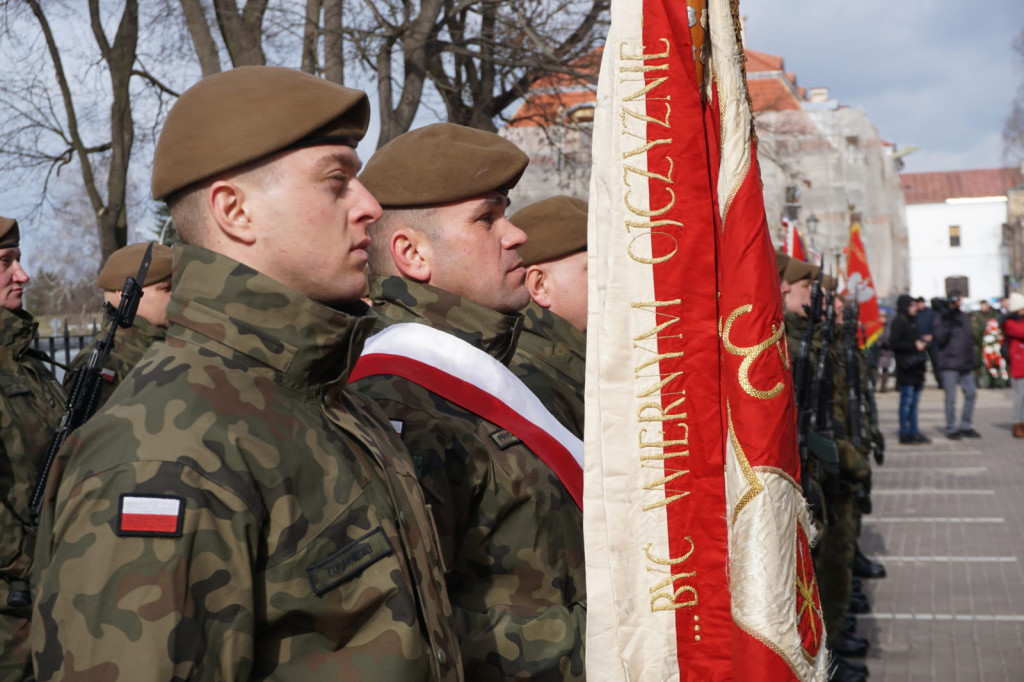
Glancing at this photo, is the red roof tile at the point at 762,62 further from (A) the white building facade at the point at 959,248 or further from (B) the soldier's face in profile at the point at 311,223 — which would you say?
(B) the soldier's face in profile at the point at 311,223

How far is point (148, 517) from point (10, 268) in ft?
11.9

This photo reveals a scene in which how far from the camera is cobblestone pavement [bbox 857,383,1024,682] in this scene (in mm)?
6594

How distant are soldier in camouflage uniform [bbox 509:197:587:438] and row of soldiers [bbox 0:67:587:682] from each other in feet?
1.49

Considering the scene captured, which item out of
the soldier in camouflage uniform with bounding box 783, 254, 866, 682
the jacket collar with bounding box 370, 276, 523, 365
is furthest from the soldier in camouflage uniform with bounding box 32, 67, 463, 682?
the soldier in camouflage uniform with bounding box 783, 254, 866, 682

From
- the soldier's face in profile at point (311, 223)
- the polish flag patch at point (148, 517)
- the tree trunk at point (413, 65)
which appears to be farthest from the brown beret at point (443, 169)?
the tree trunk at point (413, 65)

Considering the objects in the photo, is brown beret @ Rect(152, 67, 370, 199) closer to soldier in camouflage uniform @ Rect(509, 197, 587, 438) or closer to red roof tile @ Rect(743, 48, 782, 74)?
soldier in camouflage uniform @ Rect(509, 197, 587, 438)

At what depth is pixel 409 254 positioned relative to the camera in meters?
2.66

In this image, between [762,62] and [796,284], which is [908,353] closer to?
[796,284]

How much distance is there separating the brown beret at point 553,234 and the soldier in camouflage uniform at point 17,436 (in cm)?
197

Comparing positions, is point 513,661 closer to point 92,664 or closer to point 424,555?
point 424,555

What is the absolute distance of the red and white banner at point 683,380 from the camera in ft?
6.56

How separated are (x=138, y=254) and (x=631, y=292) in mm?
4672

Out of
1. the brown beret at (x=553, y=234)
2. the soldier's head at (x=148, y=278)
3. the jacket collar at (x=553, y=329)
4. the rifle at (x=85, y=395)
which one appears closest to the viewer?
the jacket collar at (x=553, y=329)

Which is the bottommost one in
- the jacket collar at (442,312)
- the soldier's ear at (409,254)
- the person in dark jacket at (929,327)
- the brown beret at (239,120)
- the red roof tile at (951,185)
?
the person in dark jacket at (929,327)
